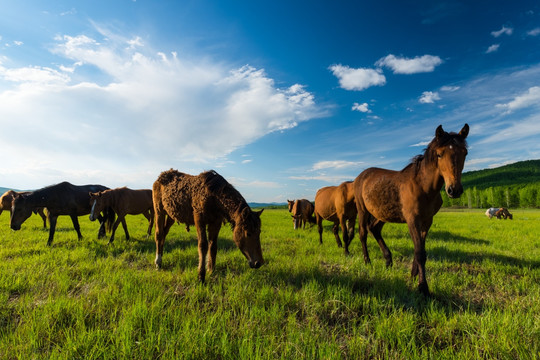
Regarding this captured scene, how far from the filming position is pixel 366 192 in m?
5.94

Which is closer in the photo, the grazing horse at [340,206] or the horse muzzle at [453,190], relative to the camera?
the horse muzzle at [453,190]

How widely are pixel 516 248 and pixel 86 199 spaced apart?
17447 millimetres

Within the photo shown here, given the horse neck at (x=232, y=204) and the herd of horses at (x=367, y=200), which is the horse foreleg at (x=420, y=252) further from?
the horse neck at (x=232, y=204)

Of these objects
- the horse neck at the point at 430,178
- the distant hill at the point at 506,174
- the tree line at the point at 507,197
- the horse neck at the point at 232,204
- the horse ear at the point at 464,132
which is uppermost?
the distant hill at the point at 506,174

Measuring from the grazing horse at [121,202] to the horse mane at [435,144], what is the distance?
10.8 metres

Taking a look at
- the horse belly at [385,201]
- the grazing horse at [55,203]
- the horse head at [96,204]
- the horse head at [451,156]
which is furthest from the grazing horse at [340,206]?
the grazing horse at [55,203]

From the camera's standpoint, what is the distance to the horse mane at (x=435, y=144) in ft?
12.9

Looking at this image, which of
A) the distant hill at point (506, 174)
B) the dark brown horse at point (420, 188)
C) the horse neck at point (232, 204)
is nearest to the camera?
the dark brown horse at point (420, 188)

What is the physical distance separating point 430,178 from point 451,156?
0.68 metres

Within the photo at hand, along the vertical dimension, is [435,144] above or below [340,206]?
above

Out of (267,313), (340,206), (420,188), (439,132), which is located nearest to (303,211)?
(340,206)

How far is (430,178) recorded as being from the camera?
4328mm

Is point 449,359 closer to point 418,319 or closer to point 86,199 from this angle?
point 418,319

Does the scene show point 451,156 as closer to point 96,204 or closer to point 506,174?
point 96,204
